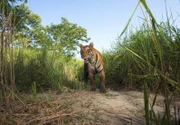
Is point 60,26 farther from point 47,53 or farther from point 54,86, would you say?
point 54,86

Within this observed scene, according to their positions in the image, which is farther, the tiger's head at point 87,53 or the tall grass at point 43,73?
the tiger's head at point 87,53

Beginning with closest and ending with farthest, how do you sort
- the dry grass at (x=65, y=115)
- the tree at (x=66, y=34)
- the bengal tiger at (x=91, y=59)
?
1. the dry grass at (x=65, y=115)
2. the bengal tiger at (x=91, y=59)
3. the tree at (x=66, y=34)

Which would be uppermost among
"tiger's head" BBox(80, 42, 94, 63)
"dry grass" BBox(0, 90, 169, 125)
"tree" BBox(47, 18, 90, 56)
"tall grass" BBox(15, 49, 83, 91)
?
"tree" BBox(47, 18, 90, 56)

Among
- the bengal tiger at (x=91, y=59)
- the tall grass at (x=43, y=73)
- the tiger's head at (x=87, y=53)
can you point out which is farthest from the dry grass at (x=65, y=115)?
the tiger's head at (x=87, y=53)

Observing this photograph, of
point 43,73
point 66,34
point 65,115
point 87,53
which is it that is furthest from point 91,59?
point 66,34

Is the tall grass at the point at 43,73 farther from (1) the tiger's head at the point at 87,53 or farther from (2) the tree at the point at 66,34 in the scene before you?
(2) the tree at the point at 66,34

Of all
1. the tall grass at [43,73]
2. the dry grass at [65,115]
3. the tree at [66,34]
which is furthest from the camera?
the tree at [66,34]

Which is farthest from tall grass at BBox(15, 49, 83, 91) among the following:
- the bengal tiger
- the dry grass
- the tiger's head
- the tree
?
the tree

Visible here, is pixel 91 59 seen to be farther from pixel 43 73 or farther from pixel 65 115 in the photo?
pixel 65 115

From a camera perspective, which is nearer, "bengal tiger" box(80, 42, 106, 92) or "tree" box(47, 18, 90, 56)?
"bengal tiger" box(80, 42, 106, 92)

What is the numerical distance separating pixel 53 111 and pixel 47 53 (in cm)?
281

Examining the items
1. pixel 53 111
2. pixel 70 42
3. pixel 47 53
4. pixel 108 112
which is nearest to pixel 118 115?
pixel 108 112

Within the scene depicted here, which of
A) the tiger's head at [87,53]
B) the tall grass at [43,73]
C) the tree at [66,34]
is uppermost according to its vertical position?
the tree at [66,34]

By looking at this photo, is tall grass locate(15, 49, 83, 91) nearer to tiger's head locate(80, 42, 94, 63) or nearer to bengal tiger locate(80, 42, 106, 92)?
bengal tiger locate(80, 42, 106, 92)
